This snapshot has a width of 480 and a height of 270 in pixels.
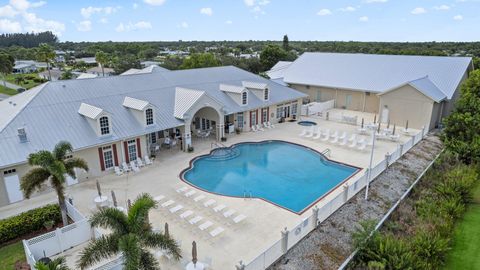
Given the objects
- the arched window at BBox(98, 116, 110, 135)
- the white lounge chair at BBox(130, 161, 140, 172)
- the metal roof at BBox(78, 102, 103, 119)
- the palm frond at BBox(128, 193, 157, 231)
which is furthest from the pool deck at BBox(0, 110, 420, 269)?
the metal roof at BBox(78, 102, 103, 119)

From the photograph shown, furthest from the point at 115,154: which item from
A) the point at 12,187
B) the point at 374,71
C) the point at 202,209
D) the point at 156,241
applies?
the point at 374,71

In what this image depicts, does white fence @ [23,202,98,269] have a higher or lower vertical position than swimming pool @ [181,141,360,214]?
higher

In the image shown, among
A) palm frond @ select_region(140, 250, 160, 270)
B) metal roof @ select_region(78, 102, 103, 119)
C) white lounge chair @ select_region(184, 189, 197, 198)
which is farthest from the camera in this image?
metal roof @ select_region(78, 102, 103, 119)

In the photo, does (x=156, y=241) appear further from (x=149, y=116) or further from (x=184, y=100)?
(x=184, y=100)

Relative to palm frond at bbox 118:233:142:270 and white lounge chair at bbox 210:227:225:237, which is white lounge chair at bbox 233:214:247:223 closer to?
white lounge chair at bbox 210:227:225:237

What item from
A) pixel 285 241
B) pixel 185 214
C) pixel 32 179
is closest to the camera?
pixel 285 241

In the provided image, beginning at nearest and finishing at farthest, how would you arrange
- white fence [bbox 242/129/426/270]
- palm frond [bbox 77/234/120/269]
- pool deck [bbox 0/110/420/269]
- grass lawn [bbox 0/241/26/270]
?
palm frond [bbox 77/234/120/269] → white fence [bbox 242/129/426/270] → grass lawn [bbox 0/241/26/270] → pool deck [bbox 0/110/420/269]

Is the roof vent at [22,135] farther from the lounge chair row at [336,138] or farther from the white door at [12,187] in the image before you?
the lounge chair row at [336,138]
